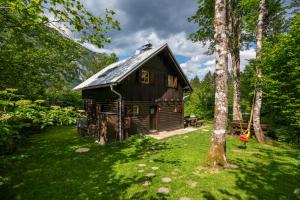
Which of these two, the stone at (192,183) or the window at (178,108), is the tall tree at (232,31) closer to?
the window at (178,108)

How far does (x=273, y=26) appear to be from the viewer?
1838 centimetres

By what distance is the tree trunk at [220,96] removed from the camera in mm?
6621

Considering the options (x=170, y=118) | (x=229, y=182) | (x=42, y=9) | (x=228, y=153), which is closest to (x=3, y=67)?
(x=42, y=9)

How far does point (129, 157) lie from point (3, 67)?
23.2ft

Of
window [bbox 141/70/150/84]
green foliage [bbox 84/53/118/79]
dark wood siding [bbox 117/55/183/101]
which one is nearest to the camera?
dark wood siding [bbox 117/55/183/101]

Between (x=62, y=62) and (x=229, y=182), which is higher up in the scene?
(x=62, y=62)

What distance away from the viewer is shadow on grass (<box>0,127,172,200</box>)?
516 cm

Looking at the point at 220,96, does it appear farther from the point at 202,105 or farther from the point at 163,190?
the point at 202,105

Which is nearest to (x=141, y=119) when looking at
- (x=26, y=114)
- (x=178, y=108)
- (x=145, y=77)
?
(x=145, y=77)

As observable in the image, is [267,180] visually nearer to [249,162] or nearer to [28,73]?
[249,162]

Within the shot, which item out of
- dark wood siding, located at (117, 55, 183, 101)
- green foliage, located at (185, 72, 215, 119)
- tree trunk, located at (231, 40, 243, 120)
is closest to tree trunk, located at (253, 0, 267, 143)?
tree trunk, located at (231, 40, 243, 120)

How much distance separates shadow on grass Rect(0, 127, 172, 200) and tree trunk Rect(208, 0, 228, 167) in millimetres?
3003

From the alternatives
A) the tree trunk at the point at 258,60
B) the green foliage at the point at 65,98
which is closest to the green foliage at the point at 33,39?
the tree trunk at the point at 258,60

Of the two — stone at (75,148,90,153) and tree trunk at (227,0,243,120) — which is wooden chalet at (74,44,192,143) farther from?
tree trunk at (227,0,243,120)
